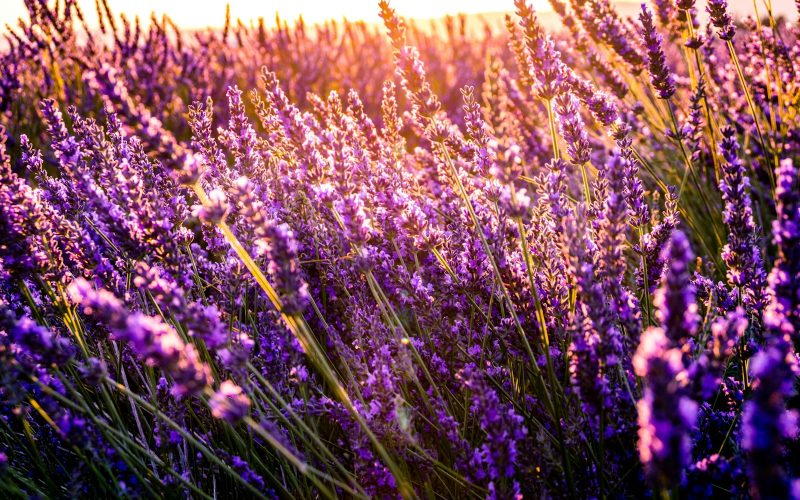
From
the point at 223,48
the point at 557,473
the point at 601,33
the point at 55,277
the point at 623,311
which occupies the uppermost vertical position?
the point at 223,48

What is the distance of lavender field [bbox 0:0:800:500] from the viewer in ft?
3.57

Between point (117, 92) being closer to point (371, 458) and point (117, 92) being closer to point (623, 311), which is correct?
point (371, 458)

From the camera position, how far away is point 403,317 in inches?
87.7

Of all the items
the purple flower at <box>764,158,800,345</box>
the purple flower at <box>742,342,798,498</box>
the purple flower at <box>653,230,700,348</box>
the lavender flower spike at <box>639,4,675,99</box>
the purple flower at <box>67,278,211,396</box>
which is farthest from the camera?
the lavender flower spike at <box>639,4,675,99</box>

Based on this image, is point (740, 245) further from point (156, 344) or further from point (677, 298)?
point (156, 344)

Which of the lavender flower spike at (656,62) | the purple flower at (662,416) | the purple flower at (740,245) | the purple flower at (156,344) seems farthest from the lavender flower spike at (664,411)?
the lavender flower spike at (656,62)

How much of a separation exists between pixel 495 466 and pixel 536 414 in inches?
20.7

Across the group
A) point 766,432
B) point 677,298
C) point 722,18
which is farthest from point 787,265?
point 722,18

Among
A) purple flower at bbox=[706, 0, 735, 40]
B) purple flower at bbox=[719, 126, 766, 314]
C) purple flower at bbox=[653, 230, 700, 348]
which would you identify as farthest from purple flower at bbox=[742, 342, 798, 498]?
purple flower at bbox=[706, 0, 735, 40]

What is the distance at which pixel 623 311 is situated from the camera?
4.44 feet

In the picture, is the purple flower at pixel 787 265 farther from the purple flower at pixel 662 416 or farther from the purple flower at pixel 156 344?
the purple flower at pixel 156 344

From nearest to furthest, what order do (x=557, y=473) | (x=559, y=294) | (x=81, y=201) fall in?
1. (x=557, y=473)
2. (x=559, y=294)
3. (x=81, y=201)

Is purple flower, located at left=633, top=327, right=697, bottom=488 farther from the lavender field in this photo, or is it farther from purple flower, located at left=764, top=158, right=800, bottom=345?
purple flower, located at left=764, top=158, right=800, bottom=345

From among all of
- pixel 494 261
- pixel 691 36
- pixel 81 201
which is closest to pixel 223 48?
pixel 81 201
